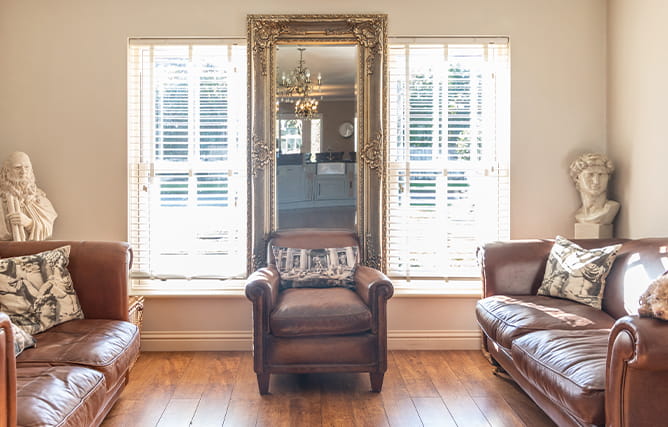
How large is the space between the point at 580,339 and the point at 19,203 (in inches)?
136

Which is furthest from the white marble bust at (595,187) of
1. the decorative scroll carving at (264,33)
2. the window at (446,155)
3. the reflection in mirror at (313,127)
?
the decorative scroll carving at (264,33)

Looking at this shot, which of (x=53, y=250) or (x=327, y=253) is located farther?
(x=327, y=253)

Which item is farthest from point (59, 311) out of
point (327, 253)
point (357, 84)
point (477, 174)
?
point (477, 174)

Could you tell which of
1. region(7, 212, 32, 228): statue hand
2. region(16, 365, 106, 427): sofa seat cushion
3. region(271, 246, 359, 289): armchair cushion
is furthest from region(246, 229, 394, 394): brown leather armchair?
region(7, 212, 32, 228): statue hand

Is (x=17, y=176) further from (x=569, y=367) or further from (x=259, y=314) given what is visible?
(x=569, y=367)

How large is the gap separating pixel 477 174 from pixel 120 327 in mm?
2697

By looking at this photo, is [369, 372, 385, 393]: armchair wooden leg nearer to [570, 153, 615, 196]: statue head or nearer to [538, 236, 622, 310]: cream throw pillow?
[538, 236, 622, 310]: cream throw pillow

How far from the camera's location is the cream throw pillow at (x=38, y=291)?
106 inches

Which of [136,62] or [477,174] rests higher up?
[136,62]

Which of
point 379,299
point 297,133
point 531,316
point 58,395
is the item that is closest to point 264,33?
point 297,133

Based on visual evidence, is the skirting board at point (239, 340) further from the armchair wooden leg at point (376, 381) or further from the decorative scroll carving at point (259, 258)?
the armchair wooden leg at point (376, 381)

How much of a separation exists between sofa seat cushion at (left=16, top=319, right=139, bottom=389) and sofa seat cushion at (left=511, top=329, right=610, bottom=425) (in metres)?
1.95

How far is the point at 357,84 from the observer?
4.04 m

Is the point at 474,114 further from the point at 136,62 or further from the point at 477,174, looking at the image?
the point at 136,62
